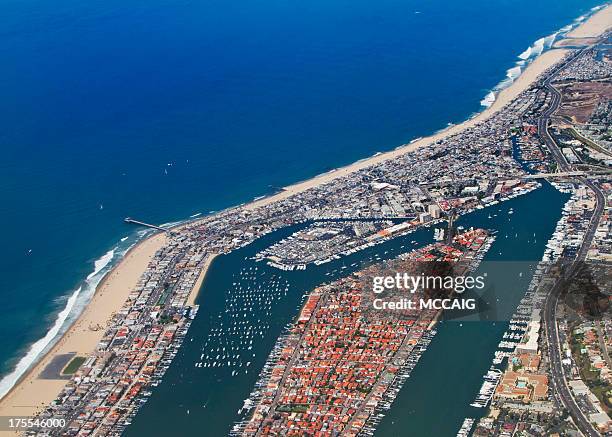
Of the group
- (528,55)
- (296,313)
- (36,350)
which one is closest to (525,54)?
→ (528,55)

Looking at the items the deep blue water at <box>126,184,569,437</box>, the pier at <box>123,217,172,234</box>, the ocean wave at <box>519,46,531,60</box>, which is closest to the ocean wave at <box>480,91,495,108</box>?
the ocean wave at <box>519,46,531,60</box>

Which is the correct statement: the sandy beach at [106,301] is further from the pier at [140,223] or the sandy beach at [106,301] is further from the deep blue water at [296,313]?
the deep blue water at [296,313]

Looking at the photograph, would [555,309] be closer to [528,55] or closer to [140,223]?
[140,223]

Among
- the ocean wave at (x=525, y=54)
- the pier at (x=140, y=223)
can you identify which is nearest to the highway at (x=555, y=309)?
the pier at (x=140, y=223)

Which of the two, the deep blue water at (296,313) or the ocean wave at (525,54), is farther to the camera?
the ocean wave at (525,54)

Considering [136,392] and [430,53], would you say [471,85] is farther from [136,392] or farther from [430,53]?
[136,392]

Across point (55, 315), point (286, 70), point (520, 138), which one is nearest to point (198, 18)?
point (286, 70)
